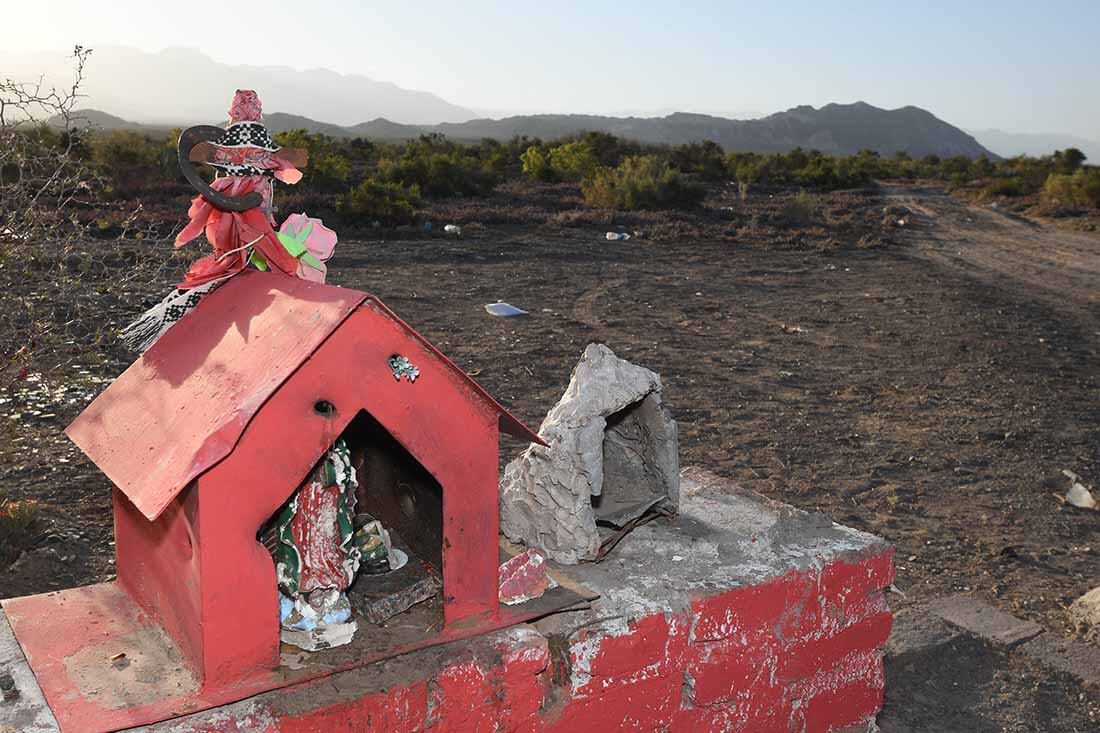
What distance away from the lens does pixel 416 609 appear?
3.14m

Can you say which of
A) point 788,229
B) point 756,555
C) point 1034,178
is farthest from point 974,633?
point 1034,178

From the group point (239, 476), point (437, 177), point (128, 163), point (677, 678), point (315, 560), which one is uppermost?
point (437, 177)

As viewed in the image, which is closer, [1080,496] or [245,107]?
[245,107]

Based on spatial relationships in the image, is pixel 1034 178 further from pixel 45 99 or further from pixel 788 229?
pixel 45 99

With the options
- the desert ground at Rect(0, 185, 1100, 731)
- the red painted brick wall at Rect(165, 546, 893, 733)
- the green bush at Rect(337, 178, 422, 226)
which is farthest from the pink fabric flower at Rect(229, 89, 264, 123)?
the green bush at Rect(337, 178, 422, 226)

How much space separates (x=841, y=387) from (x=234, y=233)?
6546 millimetres

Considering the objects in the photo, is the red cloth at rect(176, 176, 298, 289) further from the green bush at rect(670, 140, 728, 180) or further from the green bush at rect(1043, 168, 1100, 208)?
the green bush at rect(670, 140, 728, 180)

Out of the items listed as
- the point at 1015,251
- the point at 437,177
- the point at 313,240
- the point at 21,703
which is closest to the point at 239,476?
the point at 21,703

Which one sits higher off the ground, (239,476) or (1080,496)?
(239,476)

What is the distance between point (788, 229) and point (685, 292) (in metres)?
7.46

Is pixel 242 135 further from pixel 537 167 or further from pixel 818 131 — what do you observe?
pixel 818 131

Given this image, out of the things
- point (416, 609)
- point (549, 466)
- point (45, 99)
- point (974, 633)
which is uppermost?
point (45, 99)

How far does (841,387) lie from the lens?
8719mm

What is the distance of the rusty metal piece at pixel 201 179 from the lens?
296 centimetres
